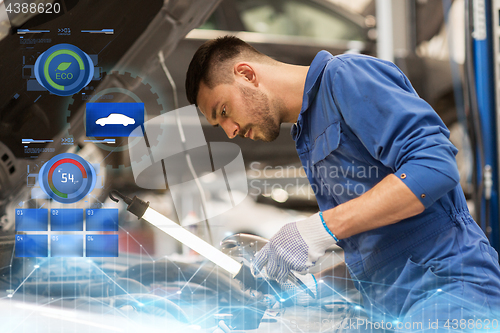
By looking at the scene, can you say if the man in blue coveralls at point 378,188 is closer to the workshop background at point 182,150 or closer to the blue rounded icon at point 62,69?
the workshop background at point 182,150

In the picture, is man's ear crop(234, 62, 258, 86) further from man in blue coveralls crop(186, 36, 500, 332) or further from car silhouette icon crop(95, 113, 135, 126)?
car silhouette icon crop(95, 113, 135, 126)

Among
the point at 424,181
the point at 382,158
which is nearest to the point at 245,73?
the point at 382,158

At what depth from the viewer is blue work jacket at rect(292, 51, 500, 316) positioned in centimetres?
71

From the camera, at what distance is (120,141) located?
3.66 ft

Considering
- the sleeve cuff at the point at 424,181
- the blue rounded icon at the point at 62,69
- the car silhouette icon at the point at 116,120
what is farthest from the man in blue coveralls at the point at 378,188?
the blue rounded icon at the point at 62,69

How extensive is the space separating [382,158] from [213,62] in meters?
0.60

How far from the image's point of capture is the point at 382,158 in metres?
0.77

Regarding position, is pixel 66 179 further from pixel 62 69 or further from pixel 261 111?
pixel 261 111

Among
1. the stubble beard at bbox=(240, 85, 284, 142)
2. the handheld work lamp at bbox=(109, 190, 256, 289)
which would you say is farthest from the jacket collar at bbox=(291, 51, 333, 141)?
the handheld work lamp at bbox=(109, 190, 256, 289)

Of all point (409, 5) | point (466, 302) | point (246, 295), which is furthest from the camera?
point (409, 5)

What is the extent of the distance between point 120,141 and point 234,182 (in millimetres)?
408

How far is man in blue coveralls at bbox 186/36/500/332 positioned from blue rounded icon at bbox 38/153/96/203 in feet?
1.54

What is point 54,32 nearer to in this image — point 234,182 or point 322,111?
point 234,182

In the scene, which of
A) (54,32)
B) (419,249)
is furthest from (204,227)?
(54,32)
